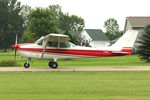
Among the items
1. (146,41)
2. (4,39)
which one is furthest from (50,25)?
(4,39)

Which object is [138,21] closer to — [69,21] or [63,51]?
[63,51]

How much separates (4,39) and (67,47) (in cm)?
7847

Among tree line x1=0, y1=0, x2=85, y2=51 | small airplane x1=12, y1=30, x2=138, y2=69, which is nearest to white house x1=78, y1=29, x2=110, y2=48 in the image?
tree line x1=0, y1=0, x2=85, y2=51

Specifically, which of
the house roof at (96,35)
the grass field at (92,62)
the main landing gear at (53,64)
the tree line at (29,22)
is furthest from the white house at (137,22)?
the main landing gear at (53,64)

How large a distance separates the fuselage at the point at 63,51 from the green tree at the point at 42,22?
39037 mm

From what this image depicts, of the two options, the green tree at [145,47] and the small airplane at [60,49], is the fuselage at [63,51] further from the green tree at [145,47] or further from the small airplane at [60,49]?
the green tree at [145,47]

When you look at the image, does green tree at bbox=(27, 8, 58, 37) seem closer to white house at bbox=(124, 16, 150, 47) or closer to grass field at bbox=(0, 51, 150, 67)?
grass field at bbox=(0, 51, 150, 67)

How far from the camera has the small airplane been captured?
29.4 m

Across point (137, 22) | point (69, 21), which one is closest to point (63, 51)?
point (137, 22)

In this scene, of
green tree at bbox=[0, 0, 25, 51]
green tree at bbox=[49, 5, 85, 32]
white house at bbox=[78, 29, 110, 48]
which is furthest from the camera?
green tree at bbox=[49, 5, 85, 32]

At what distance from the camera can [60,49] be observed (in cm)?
2977

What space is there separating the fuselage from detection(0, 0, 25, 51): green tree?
250ft

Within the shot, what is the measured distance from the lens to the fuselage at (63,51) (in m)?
29.5

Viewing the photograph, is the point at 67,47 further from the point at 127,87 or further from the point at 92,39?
the point at 92,39
